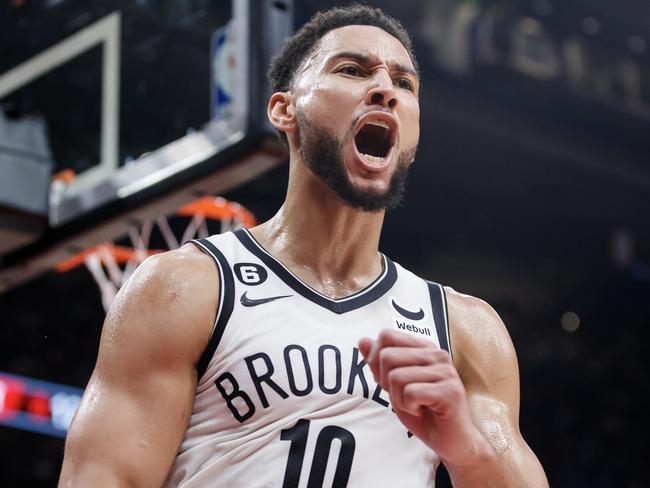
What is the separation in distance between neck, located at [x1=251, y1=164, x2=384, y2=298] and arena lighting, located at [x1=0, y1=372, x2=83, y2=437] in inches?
306

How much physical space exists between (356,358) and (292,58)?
996 mm

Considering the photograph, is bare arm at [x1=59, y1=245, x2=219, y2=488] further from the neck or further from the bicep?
the neck

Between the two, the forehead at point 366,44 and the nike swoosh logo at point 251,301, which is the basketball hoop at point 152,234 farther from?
the nike swoosh logo at point 251,301

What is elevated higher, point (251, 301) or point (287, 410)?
point (251, 301)

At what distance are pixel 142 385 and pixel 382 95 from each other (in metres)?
0.93

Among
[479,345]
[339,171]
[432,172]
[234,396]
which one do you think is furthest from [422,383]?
[432,172]

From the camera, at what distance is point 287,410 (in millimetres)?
2039

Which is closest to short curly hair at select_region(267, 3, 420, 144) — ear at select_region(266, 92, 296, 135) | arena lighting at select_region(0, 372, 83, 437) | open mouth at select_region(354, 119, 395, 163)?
ear at select_region(266, 92, 296, 135)

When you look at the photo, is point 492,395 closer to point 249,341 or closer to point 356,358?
point 356,358

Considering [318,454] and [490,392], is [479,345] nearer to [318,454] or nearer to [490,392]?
[490,392]

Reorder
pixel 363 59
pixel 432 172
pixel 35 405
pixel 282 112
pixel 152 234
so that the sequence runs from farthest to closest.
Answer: pixel 432 172, pixel 35 405, pixel 152 234, pixel 282 112, pixel 363 59

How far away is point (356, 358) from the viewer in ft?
6.96

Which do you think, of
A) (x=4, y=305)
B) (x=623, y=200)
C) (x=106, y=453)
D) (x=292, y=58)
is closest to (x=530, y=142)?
(x=623, y=200)

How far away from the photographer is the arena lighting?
382 inches
